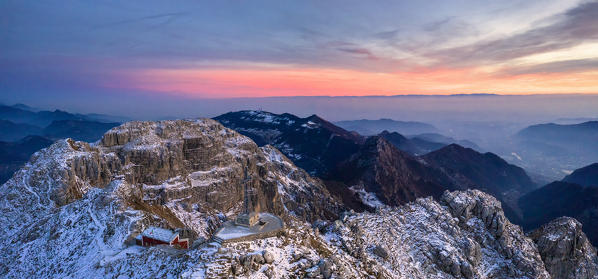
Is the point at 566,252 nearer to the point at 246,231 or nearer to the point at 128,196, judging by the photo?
the point at 246,231

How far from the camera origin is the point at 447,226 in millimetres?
61156

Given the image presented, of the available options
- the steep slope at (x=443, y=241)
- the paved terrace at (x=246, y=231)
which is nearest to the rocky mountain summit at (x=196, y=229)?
the steep slope at (x=443, y=241)

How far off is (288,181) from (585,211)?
183423 mm

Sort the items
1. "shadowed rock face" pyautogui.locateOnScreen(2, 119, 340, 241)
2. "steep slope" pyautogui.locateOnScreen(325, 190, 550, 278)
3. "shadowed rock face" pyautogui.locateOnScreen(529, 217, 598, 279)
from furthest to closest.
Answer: "shadowed rock face" pyautogui.locateOnScreen(2, 119, 340, 241) → "shadowed rock face" pyautogui.locateOnScreen(529, 217, 598, 279) → "steep slope" pyautogui.locateOnScreen(325, 190, 550, 278)

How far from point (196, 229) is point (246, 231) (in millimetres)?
63607

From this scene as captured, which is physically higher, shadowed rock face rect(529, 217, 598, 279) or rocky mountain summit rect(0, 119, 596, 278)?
rocky mountain summit rect(0, 119, 596, 278)

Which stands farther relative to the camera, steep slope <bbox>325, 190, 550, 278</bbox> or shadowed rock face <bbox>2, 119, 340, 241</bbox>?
shadowed rock face <bbox>2, 119, 340, 241</bbox>

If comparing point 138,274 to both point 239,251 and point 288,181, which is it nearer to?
point 239,251

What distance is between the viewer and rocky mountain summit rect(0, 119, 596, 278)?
34688mm

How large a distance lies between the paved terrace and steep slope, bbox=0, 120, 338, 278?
16.0 feet

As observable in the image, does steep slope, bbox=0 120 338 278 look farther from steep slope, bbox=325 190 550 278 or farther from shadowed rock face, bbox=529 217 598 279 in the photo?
shadowed rock face, bbox=529 217 598 279

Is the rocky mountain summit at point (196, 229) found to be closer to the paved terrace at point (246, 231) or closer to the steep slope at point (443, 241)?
the steep slope at point (443, 241)

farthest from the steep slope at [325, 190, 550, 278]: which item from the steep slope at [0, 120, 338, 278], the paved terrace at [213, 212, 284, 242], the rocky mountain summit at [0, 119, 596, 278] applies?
the steep slope at [0, 120, 338, 278]

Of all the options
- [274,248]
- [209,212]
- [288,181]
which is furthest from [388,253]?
[288,181]
